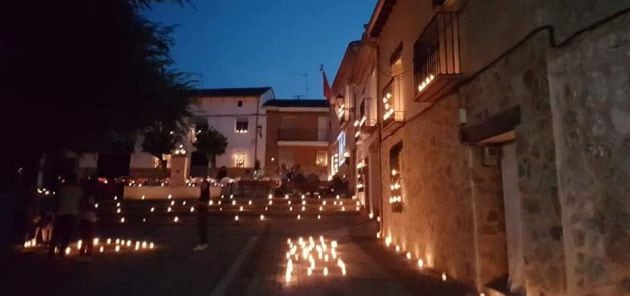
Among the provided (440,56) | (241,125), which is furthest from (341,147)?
(440,56)

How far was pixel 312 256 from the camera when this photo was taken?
10.6m

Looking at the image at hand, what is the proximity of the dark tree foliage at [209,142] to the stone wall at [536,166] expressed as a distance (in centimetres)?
3105

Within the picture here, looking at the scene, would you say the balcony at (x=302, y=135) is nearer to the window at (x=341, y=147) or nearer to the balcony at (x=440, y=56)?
the window at (x=341, y=147)

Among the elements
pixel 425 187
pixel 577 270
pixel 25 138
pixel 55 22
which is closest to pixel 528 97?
pixel 577 270

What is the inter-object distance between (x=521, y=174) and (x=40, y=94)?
259 inches

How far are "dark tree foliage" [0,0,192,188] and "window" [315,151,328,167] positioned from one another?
29192 mm

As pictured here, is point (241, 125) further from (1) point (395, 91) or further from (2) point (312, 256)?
(2) point (312, 256)

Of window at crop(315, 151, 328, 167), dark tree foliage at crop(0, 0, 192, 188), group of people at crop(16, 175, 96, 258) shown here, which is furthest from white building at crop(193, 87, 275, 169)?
dark tree foliage at crop(0, 0, 192, 188)

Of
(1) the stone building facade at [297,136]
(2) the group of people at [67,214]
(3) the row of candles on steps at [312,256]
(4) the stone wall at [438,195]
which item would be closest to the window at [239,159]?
(1) the stone building facade at [297,136]

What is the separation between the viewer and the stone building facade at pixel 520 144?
4.55 m

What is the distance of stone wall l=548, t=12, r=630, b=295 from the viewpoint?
443 centimetres

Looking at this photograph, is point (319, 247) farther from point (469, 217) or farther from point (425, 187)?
point (469, 217)

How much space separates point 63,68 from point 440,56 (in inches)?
231

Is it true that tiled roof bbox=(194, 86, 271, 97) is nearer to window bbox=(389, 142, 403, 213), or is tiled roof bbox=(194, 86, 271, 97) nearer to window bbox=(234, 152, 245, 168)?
window bbox=(234, 152, 245, 168)
